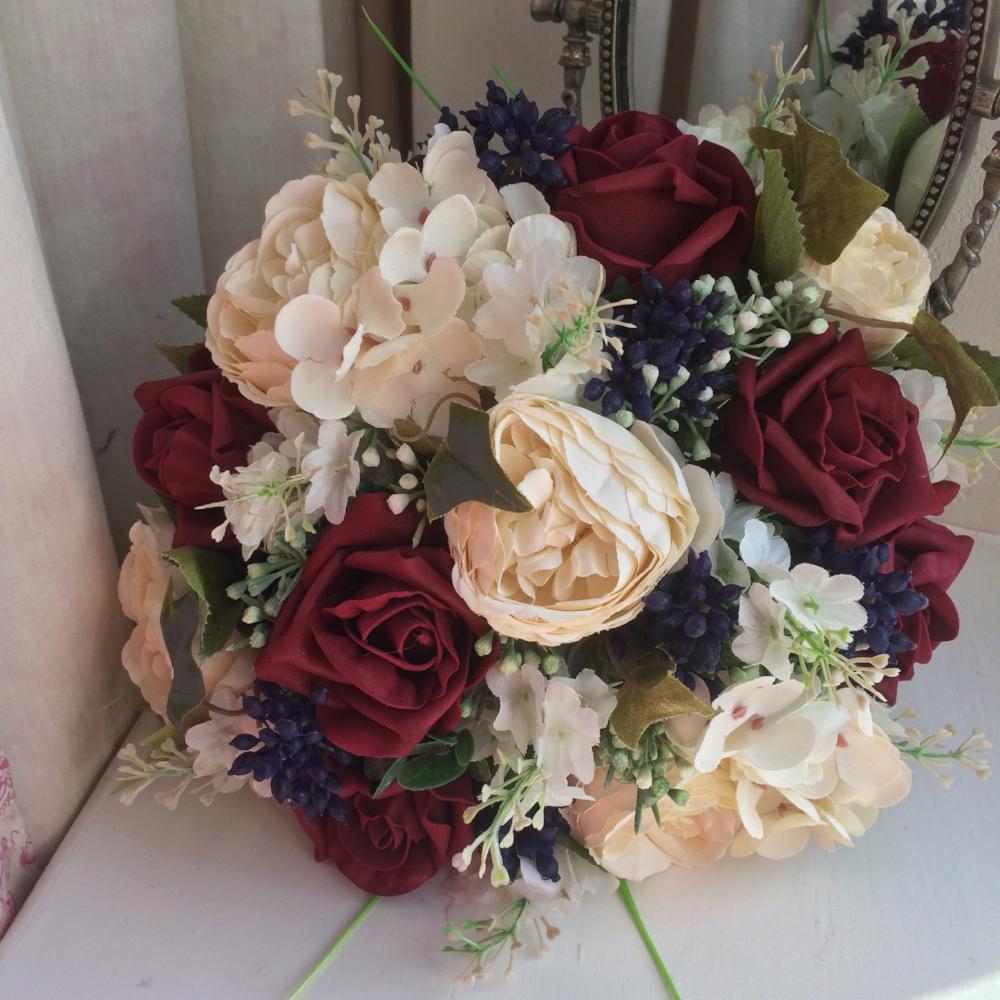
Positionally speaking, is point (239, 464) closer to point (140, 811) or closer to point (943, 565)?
point (140, 811)

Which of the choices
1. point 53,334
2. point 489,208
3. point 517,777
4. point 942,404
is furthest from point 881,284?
point 53,334

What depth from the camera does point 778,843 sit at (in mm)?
558

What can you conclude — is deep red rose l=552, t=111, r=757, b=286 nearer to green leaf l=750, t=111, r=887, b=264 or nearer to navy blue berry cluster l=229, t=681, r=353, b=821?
green leaf l=750, t=111, r=887, b=264

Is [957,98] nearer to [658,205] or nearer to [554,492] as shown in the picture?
[658,205]

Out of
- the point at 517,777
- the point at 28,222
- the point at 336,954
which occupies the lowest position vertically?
the point at 336,954

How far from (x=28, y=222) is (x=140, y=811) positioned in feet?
1.18

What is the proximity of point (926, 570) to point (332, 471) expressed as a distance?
337mm

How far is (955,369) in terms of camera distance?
0.48 metres

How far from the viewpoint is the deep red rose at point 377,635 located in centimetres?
46

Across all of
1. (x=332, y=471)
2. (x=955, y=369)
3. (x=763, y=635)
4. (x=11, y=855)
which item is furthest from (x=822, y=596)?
(x=11, y=855)

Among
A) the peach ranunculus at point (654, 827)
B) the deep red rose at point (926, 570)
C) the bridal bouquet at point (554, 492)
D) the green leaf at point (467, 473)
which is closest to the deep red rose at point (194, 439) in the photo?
the bridal bouquet at point (554, 492)

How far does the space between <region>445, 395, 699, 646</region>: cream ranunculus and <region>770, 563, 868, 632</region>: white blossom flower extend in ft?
0.20

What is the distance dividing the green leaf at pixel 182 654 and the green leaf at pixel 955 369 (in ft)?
1.43

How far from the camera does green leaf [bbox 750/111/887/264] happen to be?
465 mm
